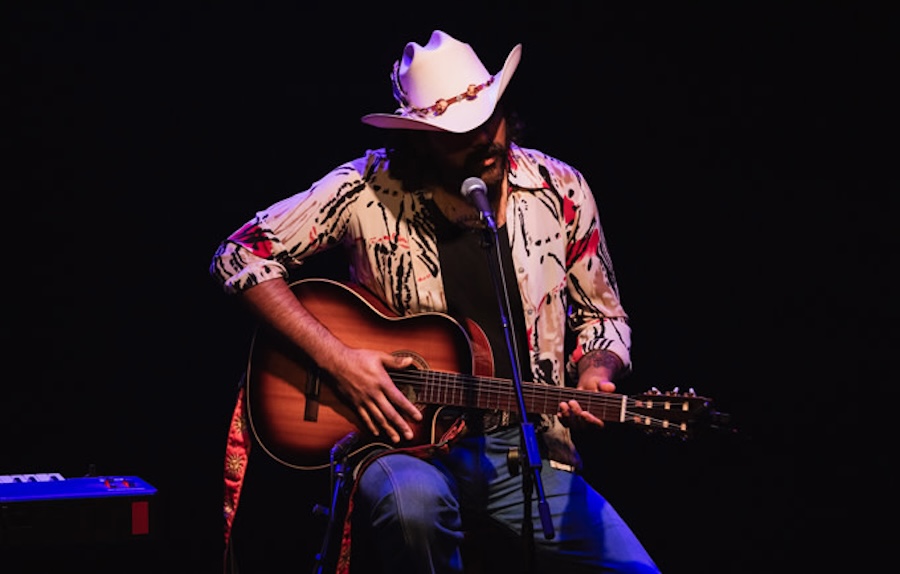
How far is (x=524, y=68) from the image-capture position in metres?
4.58

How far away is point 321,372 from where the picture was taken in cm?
303

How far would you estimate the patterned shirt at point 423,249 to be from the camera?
3180mm

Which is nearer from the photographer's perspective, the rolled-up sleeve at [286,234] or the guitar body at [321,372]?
the guitar body at [321,372]

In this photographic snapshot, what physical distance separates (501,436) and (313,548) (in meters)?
1.51

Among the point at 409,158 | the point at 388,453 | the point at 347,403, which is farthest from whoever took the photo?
the point at 409,158

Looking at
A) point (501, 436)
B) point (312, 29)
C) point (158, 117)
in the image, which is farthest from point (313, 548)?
point (312, 29)

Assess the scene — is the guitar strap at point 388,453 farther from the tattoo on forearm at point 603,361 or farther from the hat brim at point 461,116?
the hat brim at point 461,116

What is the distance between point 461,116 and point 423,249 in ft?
1.54

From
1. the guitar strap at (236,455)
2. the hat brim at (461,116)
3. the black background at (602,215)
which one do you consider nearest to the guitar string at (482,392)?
the guitar strap at (236,455)

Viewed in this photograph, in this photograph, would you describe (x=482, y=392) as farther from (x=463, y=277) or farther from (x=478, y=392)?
(x=463, y=277)

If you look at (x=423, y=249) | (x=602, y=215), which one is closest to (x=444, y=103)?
(x=423, y=249)

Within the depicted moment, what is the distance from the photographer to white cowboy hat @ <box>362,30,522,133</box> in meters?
3.13

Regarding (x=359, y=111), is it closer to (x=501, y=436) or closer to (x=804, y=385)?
(x=501, y=436)

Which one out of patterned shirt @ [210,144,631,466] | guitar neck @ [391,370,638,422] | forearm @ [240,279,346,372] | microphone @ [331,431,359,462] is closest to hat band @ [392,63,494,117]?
patterned shirt @ [210,144,631,466]
